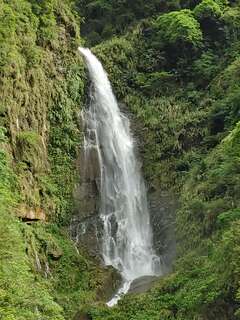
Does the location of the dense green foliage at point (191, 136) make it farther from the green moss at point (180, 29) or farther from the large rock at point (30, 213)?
the large rock at point (30, 213)

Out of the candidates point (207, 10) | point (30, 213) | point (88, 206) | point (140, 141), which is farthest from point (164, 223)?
point (207, 10)

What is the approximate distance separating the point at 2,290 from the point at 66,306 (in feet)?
24.0

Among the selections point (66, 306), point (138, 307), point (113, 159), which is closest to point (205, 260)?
point (138, 307)

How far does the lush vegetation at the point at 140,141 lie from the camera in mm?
15062

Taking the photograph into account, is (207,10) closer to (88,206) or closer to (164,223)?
(164,223)

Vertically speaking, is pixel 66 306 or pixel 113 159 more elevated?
pixel 113 159

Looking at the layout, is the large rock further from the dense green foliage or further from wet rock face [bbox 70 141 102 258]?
the dense green foliage

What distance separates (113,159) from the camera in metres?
25.7

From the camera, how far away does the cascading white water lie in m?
22.5

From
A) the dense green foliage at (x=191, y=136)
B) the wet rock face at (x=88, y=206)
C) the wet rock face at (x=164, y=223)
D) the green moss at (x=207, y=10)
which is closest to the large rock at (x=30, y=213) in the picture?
the wet rock face at (x=88, y=206)

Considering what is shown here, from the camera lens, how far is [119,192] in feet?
81.5

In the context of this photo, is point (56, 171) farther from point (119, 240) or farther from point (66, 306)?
point (66, 306)

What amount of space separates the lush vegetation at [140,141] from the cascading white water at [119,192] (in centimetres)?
89

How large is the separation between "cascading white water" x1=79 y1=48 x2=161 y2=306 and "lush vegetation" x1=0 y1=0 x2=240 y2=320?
89cm
